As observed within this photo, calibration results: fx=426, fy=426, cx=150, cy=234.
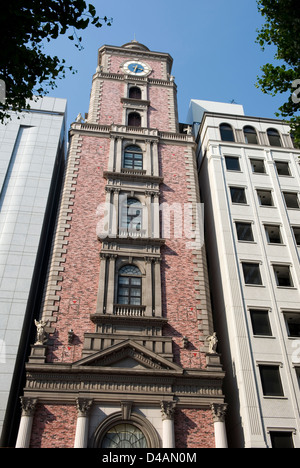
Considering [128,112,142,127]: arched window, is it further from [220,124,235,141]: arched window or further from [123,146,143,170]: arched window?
[220,124,235,141]: arched window

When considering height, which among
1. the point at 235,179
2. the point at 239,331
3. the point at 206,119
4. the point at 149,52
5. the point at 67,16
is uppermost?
the point at 149,52

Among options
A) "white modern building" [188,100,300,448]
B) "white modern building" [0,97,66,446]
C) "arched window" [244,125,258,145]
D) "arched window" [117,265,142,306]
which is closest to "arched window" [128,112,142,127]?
"white modern building" [188,100,300,448]

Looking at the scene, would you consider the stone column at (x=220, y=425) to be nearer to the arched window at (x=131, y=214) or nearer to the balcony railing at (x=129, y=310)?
the balcony railing at (x=129, y=310)

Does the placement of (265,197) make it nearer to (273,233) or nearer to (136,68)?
(273,233)

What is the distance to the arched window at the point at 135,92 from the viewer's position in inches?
1635

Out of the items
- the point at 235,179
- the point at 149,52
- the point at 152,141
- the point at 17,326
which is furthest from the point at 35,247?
the point at 149,52

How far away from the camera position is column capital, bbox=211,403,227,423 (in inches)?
883

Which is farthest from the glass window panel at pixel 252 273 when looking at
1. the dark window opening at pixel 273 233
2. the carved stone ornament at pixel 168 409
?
the carved stone ornament at pixel 168 409

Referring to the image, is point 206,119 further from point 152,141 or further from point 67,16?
point 67,16

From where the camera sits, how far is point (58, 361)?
23344 millimetres

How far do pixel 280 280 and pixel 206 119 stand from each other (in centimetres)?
1592

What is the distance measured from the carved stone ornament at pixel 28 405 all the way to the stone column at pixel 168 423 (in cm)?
657

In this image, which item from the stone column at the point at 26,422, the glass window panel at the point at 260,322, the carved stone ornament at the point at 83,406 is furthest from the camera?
the glass window panel at the point at 260,322

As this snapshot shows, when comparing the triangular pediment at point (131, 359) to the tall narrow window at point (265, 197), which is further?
the tall narrow window at point (265, 197)
